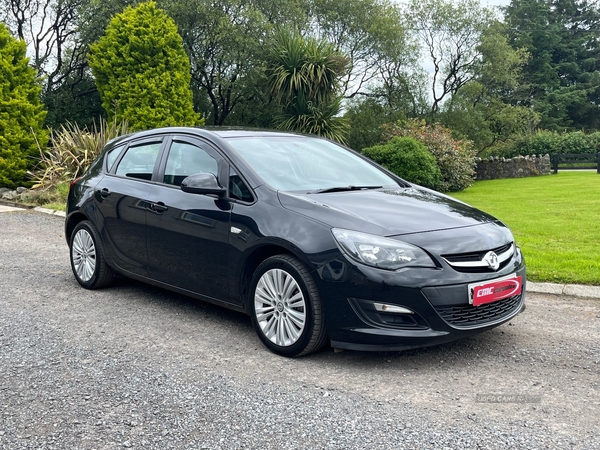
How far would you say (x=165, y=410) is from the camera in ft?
10.8

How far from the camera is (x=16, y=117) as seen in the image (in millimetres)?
15328

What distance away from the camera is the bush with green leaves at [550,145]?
31.5 meters

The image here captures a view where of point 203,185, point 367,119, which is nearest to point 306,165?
point 203,185

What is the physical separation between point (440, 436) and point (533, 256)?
477cm

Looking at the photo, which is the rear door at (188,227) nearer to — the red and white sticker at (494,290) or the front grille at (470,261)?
the front grille at (470,261)

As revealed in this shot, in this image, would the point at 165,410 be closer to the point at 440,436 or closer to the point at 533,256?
the point at 440,436

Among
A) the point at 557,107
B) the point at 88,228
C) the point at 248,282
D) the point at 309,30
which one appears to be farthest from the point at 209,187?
the point at 557,107

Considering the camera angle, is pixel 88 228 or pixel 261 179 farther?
pixel 88 228

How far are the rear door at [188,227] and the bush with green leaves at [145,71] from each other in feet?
38.0

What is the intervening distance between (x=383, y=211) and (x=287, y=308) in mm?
926

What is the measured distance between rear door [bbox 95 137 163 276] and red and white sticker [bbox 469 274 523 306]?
2.78 meters

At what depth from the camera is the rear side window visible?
543 cm

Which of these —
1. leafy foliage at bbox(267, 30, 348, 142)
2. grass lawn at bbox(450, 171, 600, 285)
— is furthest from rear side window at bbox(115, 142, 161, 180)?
leafy foliage at bbox(267, 30, 348, 142)

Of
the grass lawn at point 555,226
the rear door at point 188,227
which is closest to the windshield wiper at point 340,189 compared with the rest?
the rear door at point 188,227
